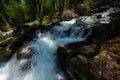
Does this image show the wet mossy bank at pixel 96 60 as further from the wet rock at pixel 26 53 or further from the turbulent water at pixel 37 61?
the wet rock at pixel 26 53

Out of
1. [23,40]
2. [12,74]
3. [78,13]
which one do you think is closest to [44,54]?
[12,74]

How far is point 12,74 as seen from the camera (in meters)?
13.1

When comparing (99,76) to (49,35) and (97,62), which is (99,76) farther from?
(49,35)

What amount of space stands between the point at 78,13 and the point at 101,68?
18831 millimetres

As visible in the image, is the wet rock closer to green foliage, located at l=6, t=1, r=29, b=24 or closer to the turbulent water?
the turbulent water

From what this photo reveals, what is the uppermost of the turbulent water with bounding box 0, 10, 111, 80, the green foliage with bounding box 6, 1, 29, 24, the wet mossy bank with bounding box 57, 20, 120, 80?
the wet mossy bank with bounding box 57, 20, 120, 80

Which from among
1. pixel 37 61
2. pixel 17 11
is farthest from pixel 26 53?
pixel 17 11

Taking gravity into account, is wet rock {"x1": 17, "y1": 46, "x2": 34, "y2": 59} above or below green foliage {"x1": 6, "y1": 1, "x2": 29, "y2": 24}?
above

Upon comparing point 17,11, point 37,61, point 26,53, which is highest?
point 26,53

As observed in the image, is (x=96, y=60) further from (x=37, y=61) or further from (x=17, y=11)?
(x=17, y=11)

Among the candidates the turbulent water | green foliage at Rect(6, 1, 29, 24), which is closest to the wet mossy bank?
the turbulent water

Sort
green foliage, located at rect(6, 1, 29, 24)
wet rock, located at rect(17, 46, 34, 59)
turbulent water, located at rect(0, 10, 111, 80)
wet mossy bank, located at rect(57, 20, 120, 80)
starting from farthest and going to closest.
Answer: green foliage, located at rect(6, 1, 29, 24)
wet rock, located at rect(17, 46, 34, 59)
turbulent water, located at rect(0, 10, 111, 80)
wet mossy bank, located at rect(57, 20, 120, 80)

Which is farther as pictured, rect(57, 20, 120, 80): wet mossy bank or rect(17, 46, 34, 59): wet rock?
rect(17, 46, 34, 59): wet rock

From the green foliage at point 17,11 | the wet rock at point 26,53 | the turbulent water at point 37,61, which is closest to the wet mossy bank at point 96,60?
the turbulent water at point 37,61
